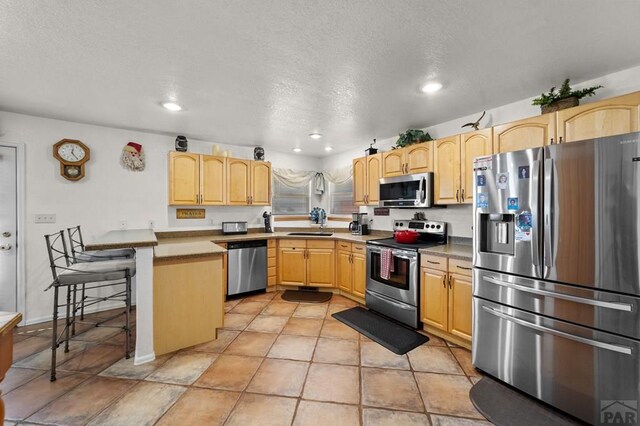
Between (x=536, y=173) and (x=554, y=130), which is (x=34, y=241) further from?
(x=554, y=130)

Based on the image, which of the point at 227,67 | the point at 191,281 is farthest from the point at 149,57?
the point at 191,281

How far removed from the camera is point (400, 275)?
3078 mm

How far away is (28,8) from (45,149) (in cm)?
240

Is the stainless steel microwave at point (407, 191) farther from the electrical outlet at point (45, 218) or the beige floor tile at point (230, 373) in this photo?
the electrical outlet at point (45, 218)

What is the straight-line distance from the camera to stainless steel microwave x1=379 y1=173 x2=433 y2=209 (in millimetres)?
3164

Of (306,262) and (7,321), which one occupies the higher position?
(7,321)

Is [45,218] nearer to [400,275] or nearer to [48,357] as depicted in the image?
[48,357]

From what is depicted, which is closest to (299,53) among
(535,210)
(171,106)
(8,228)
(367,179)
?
(171,106)

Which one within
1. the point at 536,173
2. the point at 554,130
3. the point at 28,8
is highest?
the point at 28,8

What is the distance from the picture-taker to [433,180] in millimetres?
3164

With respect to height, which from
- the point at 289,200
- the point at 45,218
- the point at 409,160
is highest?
the point at 409,160

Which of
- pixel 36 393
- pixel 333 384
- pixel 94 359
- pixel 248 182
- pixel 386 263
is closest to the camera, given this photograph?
pixel 36 393

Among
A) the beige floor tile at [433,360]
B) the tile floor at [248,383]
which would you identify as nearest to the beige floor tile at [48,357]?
the tile floor at [248,383]

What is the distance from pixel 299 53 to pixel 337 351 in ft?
8.22
